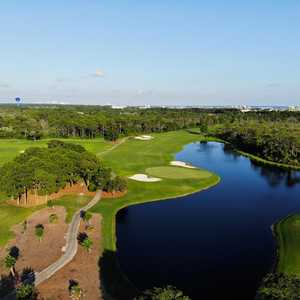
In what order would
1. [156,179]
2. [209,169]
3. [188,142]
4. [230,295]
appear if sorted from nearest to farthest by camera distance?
[230,295] < [156,179] < [209,169] < [188,142]

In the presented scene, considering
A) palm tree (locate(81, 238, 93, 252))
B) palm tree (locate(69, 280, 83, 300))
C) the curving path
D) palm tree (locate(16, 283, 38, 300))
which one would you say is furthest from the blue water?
palm tree (locate(16, 283, 38, 300))

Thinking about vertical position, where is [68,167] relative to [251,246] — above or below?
above

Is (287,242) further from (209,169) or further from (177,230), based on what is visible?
(209,169)

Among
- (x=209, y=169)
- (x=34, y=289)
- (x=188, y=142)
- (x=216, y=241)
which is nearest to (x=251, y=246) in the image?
(x=216, y=241)

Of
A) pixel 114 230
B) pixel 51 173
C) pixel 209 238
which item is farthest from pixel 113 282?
pixel 51 173

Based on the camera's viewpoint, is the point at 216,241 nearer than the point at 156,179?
Yes

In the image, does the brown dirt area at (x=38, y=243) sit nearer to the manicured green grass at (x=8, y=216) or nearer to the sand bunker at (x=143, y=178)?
the manicured green grass at (x=8, y=216)

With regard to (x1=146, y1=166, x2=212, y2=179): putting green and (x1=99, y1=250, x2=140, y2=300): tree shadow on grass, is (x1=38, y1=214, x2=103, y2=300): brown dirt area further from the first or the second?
(x1=146, y1=166, x2=212, y2=179): putting green
